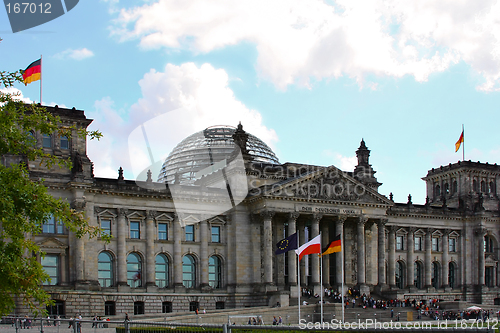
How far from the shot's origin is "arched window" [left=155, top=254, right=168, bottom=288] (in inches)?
2766

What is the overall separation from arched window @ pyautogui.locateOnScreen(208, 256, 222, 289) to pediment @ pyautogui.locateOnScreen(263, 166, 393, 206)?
10.1 meters

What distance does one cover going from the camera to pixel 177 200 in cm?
7131

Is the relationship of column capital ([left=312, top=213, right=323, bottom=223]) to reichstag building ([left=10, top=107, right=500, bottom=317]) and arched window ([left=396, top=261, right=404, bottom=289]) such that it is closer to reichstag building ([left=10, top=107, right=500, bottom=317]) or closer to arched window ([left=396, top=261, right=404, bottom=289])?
reichstag building ([left=10, top=107, right=500, bottom=317])

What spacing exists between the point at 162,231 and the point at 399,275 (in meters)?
34.5

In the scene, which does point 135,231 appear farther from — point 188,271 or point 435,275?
point 435,275

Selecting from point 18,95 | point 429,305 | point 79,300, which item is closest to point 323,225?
point 429,305

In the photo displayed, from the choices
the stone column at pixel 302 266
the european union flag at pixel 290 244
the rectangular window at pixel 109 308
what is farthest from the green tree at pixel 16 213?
the stone column at pixel 302 266

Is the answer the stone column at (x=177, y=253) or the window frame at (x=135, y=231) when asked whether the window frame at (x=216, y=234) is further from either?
the window frame at (x=135, y=231)

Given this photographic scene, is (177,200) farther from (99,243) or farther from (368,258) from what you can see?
(368,258)

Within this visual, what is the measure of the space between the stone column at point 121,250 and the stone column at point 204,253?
9.01 metres

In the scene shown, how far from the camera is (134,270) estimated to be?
68.8m

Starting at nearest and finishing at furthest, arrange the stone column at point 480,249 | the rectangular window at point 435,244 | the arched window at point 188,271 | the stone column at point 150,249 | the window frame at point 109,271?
the window frame at point 109,271, the stone column at point 150,249, the arched window at point 188,271, the rectangular window at point 435,244, the stone column at point 480,249

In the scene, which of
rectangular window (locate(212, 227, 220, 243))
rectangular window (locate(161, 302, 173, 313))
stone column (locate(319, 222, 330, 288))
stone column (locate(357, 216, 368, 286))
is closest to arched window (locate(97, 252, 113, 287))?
rectangular window (locate(161, 302, 173, 313))

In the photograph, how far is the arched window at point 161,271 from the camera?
70250 mm
